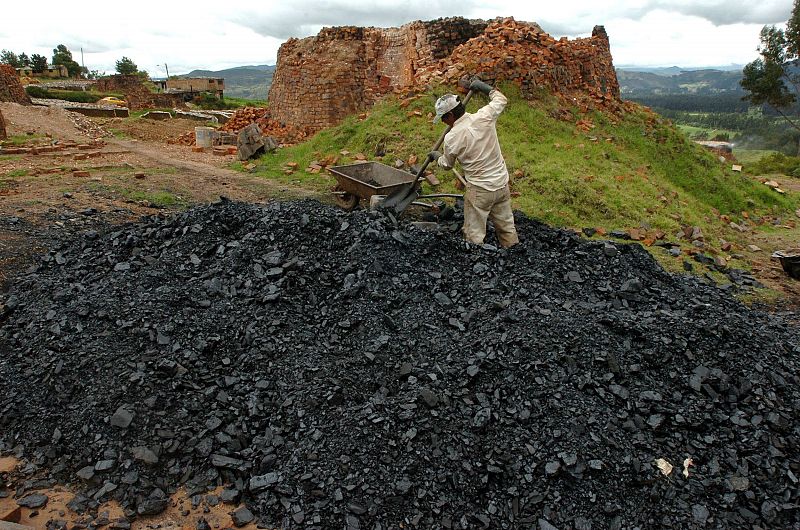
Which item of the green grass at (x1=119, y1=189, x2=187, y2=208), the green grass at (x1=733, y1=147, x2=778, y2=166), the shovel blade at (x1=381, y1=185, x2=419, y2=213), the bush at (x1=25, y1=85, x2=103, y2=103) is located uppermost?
the bush at (x1=25, y1=85, x2=103, y2=103)

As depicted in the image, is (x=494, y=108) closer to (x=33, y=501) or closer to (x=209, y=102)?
(x=33, y=501)

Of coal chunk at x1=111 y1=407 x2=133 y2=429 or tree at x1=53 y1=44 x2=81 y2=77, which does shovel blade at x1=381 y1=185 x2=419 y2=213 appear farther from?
tree at x1=53 y1=44 x2=81 y2=77

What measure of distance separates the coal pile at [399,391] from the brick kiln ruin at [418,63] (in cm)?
767

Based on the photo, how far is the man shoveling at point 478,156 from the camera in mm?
5613

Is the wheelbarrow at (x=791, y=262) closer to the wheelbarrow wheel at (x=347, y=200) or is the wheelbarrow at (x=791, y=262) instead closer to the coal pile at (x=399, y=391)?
the coal pile at (x=399, y=391)

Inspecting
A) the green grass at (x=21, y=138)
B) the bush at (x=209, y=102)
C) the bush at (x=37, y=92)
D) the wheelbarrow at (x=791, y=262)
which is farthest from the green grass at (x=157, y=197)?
the bush at (x=209, y=102)

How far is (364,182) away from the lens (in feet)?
25.4

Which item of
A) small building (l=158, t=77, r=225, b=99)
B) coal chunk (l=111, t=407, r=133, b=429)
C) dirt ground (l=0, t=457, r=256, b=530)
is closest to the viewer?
dirt ground (l=0, t=457, r=256, b=530)

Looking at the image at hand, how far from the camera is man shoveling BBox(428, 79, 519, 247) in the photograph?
5.61 meters

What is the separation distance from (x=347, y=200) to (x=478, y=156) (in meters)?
2.74

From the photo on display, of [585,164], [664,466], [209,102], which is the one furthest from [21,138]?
[209,102]

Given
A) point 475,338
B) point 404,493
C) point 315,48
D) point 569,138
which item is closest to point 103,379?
point 404,493

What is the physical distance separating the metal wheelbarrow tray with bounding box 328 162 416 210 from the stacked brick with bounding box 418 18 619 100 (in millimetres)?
4364

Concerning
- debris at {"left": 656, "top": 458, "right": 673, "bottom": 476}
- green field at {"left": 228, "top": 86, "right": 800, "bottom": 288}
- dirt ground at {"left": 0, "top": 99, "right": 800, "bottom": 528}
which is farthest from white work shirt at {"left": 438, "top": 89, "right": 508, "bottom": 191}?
dirt ground at {"left": 0, "top": 99, "right": 800, "bottom": 528}
